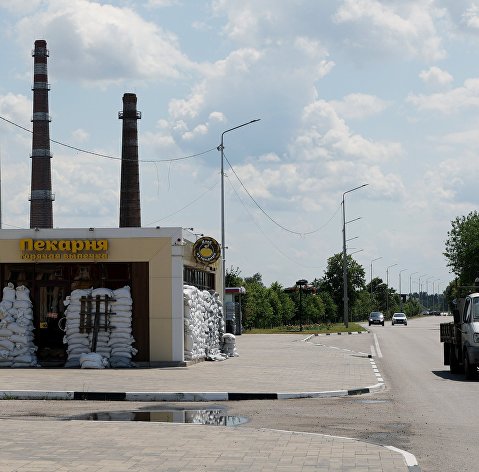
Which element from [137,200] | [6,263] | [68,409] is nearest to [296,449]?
[68,409]

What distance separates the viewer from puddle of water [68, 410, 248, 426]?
1418cm

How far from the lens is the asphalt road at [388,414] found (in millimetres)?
11375

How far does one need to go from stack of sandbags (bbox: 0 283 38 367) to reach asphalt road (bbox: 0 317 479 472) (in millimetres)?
10413

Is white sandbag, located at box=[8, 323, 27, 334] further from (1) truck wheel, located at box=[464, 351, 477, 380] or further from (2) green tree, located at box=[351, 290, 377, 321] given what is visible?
(2) green tree, located at box=[351, 290, 377, 321]

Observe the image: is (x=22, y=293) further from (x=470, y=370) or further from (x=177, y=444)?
(x=177, y=444)

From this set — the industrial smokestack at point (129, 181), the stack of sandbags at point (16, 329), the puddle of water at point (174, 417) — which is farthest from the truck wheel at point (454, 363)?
the industrial smokestack at point (129, 181)

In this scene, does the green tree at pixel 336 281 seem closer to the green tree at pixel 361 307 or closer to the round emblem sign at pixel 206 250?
the green tree at pixel 361 307

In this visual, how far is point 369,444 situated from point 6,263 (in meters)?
19.1

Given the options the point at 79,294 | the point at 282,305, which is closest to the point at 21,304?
the point at 79,294

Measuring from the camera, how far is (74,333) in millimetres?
27562

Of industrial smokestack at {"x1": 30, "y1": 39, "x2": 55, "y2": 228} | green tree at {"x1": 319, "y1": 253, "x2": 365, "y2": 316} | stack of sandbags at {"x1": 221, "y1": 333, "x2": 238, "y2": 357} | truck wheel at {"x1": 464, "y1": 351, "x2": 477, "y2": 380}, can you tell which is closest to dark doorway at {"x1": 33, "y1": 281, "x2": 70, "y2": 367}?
stack of sandbags at {"x1": 221, "y1": 333, "x2": 238, "y2": 357}

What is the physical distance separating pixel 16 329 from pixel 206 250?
22.0ft

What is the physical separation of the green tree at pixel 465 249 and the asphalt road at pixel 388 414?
75.0 metres

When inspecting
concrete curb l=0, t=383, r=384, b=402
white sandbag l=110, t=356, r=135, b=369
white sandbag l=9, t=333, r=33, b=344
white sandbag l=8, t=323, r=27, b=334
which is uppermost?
white sandbag l=8, t=323, r=27, b=334
